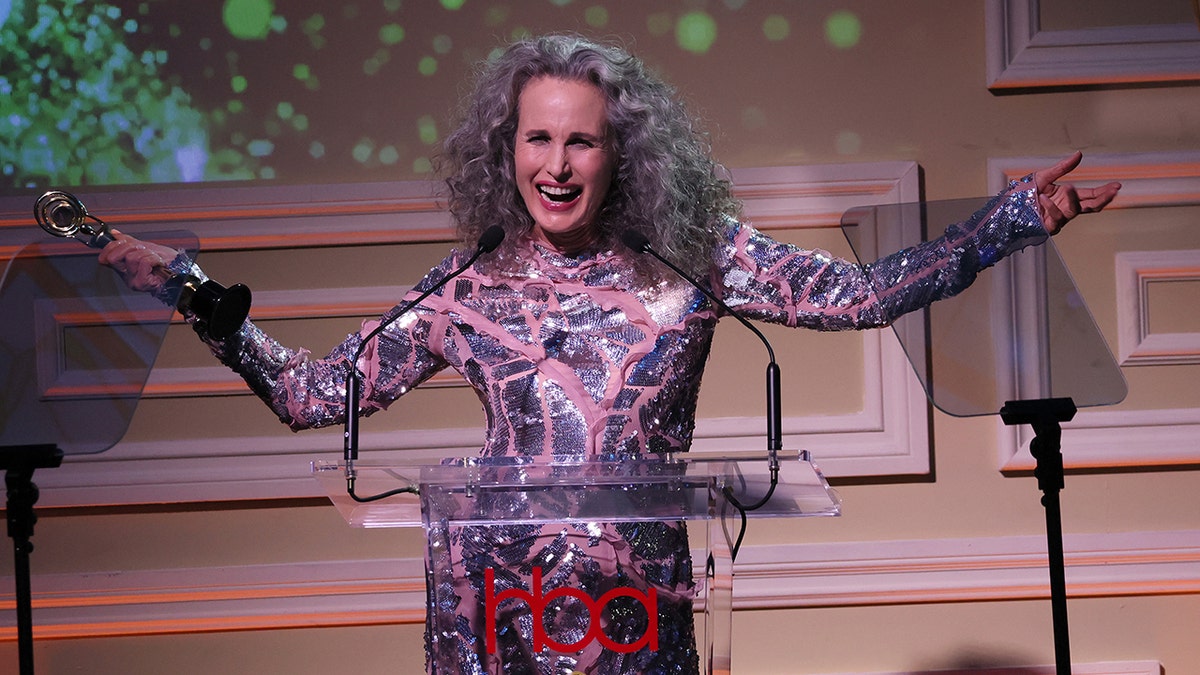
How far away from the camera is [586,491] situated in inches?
52.4

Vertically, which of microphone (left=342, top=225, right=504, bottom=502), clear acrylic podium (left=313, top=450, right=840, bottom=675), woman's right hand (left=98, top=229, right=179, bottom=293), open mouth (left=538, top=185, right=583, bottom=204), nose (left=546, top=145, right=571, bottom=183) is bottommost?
clear acrylic podium (left=313, top=450, right=840, bottom=675)

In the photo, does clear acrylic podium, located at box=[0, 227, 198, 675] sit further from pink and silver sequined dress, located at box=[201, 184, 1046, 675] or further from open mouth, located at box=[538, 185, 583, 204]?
open mouth, located at box=[538, 185, 583, 204]

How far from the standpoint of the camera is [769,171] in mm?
2678

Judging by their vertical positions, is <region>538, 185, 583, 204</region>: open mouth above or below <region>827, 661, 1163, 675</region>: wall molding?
above

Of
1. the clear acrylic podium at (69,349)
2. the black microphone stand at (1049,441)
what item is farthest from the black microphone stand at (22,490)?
the black microphone stand at (1049,441)

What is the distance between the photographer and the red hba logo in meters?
1.33

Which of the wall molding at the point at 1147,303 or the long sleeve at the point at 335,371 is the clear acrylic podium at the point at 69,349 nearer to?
the long sleeve at the point at 335,371

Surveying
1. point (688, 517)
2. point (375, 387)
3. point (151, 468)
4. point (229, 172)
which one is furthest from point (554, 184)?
point (151, 468)

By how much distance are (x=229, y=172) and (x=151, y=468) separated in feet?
2.19

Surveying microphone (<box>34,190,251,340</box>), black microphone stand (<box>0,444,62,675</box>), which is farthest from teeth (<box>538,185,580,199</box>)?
black microphone stand (<box>0,444,62,675</box>)

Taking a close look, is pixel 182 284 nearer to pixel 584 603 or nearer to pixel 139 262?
pixel 139 262

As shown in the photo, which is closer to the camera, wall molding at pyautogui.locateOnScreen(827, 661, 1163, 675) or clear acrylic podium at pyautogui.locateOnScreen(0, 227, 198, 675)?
clear acrylic podium at pyautogui.locateOnScreen(0, 227, 198, 675)

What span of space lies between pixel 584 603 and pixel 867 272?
0.72 metres

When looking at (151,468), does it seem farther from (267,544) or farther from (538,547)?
(538,547)
